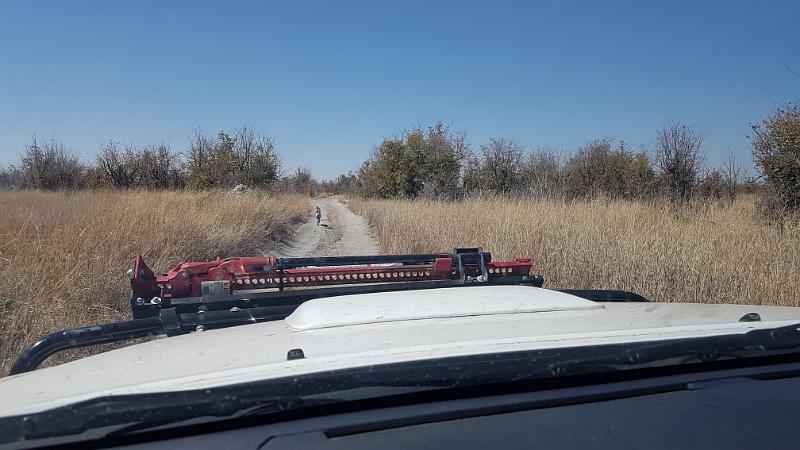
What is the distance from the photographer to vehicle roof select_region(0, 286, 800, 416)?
1.79 m

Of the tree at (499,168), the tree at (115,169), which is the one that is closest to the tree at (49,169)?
the tree at (115,169)

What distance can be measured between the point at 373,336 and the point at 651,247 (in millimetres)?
6753

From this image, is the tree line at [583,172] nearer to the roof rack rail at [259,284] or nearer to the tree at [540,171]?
the tree at [540,171]

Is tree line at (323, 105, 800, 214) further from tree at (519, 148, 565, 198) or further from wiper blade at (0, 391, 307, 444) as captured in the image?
wiper blade at (0, 391, 307, 444)

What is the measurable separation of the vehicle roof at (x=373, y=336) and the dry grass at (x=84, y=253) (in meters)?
3.74

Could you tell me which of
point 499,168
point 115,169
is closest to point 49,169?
point 115,169

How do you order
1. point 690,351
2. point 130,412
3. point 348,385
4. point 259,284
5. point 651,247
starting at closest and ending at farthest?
point 130,412 → point 348,385 → point 690,351 → point 259,284 → point 651,247

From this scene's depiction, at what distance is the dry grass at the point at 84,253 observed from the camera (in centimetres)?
609

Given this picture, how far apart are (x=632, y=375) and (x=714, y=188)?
53.5 ft

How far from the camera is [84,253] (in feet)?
25.4

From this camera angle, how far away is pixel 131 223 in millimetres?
10625

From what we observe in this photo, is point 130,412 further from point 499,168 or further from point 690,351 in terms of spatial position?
point 499,168

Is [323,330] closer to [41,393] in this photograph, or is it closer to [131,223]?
[41,393]

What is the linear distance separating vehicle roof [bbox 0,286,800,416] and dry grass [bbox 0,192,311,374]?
3741 millimetres
